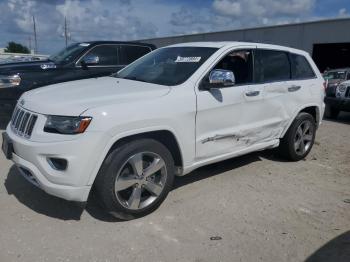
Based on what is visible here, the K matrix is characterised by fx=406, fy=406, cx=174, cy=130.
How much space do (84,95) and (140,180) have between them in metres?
0.98

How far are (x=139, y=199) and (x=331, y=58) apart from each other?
31.8 meters

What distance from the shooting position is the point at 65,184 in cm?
354

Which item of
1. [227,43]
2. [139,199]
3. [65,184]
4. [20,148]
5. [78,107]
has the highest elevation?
[227,43]

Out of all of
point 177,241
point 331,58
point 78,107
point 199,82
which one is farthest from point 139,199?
point 331,58

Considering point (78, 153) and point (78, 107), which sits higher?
point (78, 107)

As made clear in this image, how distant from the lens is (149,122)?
383cm

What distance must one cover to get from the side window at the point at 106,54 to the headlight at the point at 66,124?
4.94 m

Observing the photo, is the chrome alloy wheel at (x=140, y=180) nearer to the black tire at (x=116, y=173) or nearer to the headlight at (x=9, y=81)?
the black tire at (x=116, y=173)

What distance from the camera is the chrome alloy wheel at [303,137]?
20.0 ft

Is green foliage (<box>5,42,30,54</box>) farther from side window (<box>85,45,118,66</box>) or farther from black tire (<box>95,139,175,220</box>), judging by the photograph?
black tire (<box>95,139,175,220</box>)

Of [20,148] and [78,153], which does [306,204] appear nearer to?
[78,153]

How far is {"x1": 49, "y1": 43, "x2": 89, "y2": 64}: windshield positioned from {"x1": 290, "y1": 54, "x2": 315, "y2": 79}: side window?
4352 millimetres

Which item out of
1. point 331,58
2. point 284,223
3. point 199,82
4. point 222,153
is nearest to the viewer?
point 284,223

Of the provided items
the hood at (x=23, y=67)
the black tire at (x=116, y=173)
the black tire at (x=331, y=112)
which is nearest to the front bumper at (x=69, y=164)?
the black tire at (x=116, y=173)
